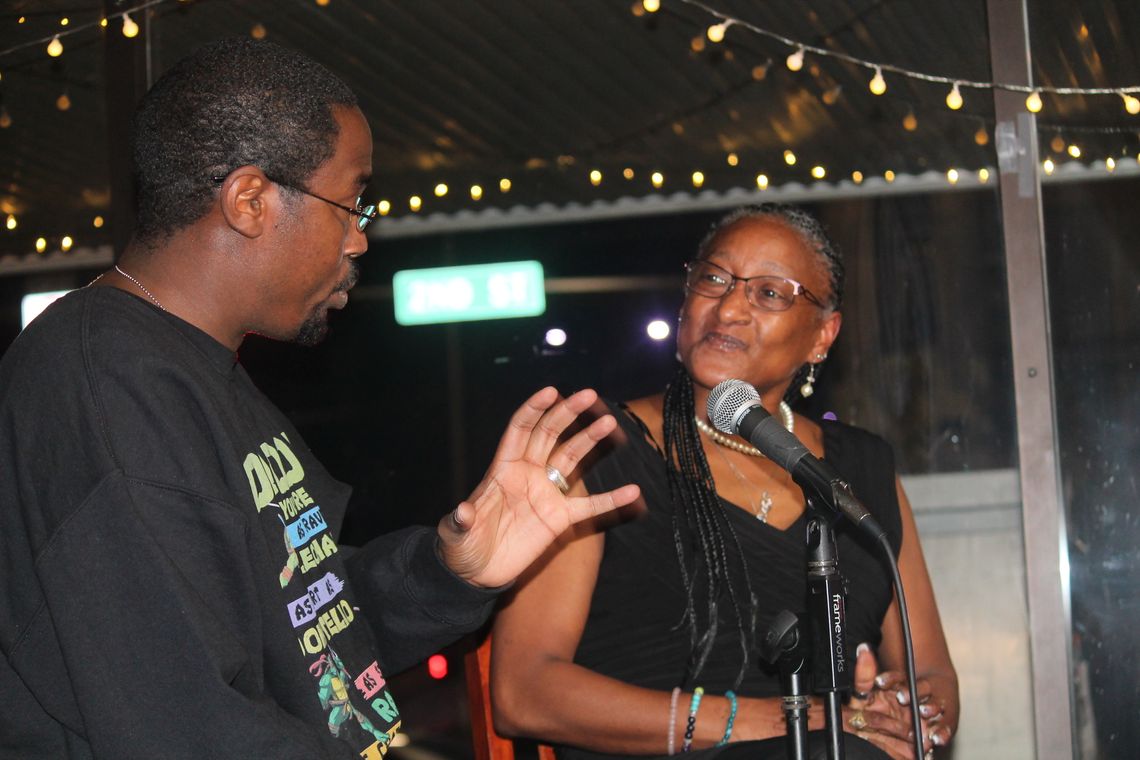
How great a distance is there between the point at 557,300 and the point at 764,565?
165 centimetres

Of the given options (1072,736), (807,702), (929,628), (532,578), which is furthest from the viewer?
(1072,736)

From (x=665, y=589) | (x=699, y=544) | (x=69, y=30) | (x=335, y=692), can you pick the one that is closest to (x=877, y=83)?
(x=699, y=544)

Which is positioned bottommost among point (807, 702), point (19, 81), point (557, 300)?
point (807, 702)

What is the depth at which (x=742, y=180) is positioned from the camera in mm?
4113

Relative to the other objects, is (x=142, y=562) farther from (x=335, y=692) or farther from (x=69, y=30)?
(x=69, y=30)

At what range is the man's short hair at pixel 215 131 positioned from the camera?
180 centimetres

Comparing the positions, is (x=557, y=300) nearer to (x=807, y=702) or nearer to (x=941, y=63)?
(x=941, y=63)

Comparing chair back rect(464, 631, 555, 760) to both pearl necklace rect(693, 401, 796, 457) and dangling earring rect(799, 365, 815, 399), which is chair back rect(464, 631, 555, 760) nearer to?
pearl necklace rect(693, 401, 796, 457)

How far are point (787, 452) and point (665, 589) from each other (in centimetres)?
92

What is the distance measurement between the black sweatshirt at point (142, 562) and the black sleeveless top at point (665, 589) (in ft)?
3.01

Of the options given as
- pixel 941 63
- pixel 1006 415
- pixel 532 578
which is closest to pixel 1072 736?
pixel 1006 415

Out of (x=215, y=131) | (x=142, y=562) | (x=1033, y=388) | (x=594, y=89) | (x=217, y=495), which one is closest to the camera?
(x=142, y=562)

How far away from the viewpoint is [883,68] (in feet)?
11.8

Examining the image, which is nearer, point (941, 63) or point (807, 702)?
point (807, 702)
